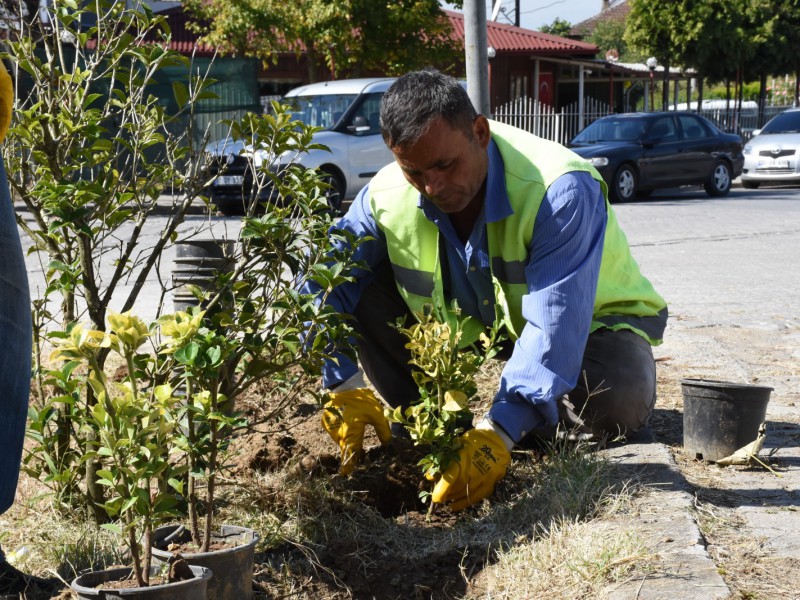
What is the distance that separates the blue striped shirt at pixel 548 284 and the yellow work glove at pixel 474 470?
0.10 meters

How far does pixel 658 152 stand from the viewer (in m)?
18.0

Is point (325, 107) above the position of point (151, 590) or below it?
above

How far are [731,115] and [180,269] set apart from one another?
97.5 ft

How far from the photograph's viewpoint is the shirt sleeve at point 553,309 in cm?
332

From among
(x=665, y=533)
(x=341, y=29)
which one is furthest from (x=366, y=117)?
(x=665, y=533)

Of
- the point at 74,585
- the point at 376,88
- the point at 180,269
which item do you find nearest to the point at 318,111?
the point at 376,88

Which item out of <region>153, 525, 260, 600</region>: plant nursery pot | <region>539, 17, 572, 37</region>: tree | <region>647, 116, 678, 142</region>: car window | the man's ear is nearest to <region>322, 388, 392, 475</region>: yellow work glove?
<region>153, 525, 260, 600</region>: plant nursery pot

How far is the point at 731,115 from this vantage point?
31.9 m

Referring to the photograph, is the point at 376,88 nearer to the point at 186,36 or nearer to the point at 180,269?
the point at 180,269

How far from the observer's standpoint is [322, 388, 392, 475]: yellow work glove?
11.7 feet

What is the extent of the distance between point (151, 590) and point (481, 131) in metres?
1.93

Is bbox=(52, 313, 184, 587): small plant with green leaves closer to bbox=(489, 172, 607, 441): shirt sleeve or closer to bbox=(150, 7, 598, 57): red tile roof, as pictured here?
bbox=(489, 172, 607, 441): shirt sleeve

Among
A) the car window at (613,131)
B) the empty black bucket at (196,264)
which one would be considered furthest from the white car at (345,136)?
the empty black bucket at (196,264)

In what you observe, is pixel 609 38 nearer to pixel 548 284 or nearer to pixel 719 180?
pixel 719 180
